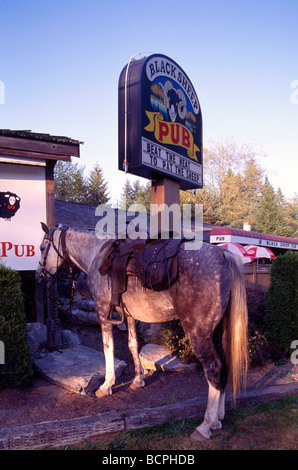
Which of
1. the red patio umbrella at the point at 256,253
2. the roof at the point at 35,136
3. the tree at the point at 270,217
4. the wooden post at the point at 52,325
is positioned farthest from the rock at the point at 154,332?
the tree at the point at 270,217

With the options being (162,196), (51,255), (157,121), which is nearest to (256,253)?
(162,196)

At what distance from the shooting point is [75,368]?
552 centimetres

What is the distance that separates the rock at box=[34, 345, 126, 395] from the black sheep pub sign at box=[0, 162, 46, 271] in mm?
1962

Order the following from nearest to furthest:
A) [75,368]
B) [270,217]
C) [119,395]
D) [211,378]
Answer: [211,378], [119,395], [75,368], [270,217]

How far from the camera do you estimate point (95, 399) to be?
4.66m

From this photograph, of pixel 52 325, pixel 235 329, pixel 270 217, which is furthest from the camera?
pixel 270 217

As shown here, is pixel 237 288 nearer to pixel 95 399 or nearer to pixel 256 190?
pixel 95 399

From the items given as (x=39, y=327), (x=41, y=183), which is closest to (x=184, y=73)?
(x=41, y=183)

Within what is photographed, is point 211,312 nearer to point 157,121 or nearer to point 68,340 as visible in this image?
point 68,340

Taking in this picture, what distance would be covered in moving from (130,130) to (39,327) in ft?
14.5

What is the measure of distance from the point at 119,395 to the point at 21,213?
4.17m

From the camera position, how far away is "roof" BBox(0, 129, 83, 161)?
671 centimetres

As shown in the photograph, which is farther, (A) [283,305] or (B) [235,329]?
(A) [283,305]

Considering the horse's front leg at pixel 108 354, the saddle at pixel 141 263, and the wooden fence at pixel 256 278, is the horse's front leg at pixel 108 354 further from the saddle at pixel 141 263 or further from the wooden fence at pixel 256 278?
the wooden fence at pixel 256 278
